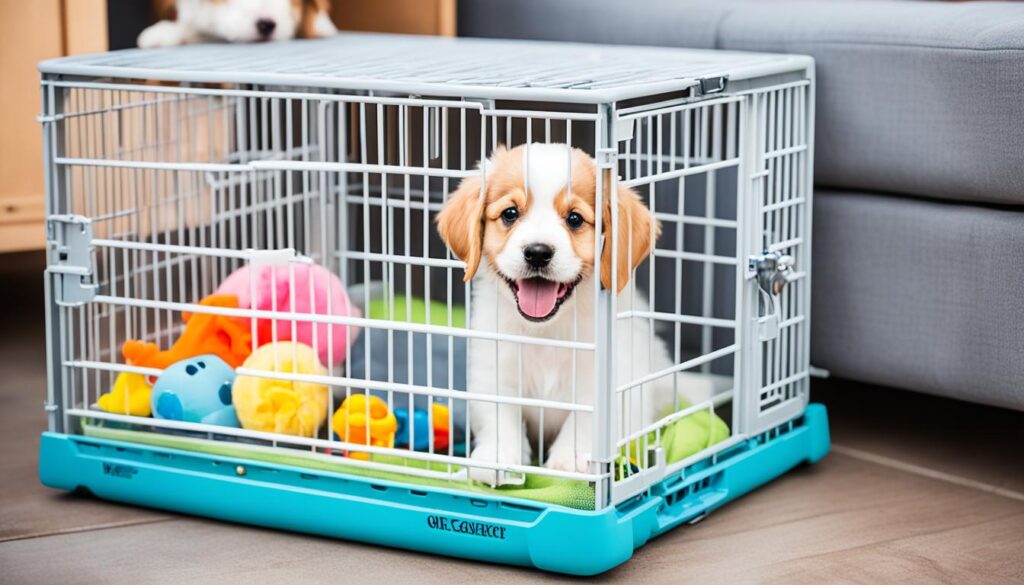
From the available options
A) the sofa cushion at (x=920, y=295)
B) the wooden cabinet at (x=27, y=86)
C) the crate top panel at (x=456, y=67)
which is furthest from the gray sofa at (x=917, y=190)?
the wooden cabinet at (x=27, y=86)

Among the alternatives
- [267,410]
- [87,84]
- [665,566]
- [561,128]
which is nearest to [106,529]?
[267,410]

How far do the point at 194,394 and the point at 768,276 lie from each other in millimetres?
910

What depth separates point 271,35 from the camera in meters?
2.72

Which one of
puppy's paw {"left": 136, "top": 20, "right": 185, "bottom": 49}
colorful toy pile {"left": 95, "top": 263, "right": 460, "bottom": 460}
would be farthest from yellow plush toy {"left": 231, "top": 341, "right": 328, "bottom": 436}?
puppy's paw {"left": 136, "top": 20, "right": 185, "bottom": 49}

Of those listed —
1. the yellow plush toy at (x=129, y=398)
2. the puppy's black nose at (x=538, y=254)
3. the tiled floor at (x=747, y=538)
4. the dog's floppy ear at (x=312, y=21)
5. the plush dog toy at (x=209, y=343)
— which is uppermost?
the dog's floppy ear at (x=312, y=21)

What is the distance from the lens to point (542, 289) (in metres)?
1.85

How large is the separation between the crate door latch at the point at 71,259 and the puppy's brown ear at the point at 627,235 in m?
0.81

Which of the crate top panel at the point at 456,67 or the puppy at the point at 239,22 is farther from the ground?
the puppy at the point at 239,22

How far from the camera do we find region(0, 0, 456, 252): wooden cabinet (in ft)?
8.45

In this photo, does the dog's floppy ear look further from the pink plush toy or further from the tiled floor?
the tiled floor

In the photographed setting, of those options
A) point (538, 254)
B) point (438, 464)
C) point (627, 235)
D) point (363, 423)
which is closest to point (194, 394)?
point (363, 423)

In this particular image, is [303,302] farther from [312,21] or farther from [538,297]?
[312,21]

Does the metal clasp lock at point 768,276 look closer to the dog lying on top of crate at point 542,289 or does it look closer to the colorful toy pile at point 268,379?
the dog lying on top of crate at point 542,289

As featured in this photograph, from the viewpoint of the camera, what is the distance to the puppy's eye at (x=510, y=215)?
1812mm
